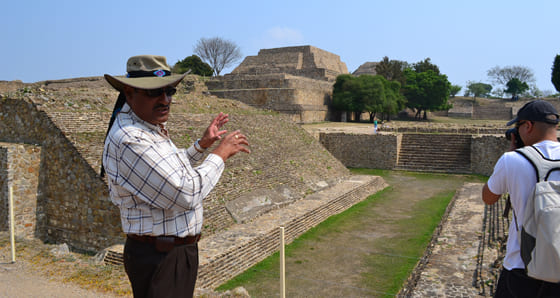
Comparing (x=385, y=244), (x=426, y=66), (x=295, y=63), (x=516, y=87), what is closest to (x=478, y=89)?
(x=516, y=87)

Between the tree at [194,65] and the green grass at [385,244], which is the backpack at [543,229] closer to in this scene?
the green grass at [385,244]

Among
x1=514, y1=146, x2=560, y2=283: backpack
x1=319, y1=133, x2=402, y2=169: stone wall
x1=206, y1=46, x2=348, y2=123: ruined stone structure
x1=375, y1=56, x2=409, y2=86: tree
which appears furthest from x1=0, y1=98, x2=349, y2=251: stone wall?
x1=375, y1=56, x2=409, y2=86: tree

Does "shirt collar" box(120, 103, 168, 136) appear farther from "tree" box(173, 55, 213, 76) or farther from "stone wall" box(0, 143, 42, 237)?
"tree" box(173, 55, 213, 76)

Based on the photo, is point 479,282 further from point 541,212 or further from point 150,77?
point 150,77

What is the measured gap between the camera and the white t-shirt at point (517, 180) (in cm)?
185

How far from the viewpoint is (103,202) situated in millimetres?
6035

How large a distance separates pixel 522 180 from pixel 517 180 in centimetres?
2

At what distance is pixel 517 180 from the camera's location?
74.1 inches

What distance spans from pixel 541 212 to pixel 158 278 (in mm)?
1633

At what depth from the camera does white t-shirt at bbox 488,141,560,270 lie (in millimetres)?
1852

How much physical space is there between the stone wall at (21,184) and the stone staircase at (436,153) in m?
12.5

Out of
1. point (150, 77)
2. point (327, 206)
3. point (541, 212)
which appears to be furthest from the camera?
point (327, 206)

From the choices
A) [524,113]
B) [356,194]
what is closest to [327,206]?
[356,194]

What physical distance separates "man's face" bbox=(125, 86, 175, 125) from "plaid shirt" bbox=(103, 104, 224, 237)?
1.1 inches
